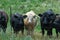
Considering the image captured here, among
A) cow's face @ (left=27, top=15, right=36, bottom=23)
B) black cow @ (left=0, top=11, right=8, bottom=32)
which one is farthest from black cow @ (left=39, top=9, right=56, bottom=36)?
black cow @ (left=0, top=11, right=8, bottom=32)

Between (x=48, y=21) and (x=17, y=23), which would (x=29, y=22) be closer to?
(x=17, y=23)

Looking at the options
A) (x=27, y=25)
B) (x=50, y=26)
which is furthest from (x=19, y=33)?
(x=50, y=26)

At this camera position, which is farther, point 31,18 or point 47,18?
point 31,18

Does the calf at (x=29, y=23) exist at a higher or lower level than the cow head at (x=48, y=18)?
lower

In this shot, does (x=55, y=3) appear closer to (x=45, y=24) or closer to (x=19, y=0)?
(x=19, y=0)

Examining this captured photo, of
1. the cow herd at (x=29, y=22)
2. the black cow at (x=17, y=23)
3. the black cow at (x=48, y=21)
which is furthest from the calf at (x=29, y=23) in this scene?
the black cow at (x=48, y=21)

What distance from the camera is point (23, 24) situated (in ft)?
50.1

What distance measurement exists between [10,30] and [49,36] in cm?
179

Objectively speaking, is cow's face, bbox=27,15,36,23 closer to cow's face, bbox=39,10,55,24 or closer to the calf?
the calf

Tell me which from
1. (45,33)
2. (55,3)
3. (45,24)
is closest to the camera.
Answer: (45,24)

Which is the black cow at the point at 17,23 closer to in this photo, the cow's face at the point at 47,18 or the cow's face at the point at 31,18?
the cow's face at the point at 31,18

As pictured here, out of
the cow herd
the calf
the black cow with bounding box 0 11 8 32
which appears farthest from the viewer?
the calf

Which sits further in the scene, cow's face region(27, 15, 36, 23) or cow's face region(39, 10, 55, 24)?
cow's face region(27, 15, 36, 23)

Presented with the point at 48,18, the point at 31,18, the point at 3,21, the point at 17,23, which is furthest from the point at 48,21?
the point at 3,21
